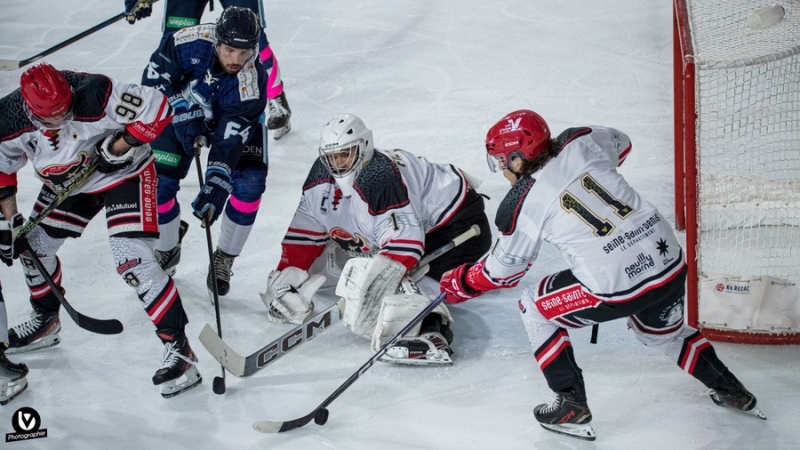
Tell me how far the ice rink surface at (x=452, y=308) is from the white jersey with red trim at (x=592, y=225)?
546 mm

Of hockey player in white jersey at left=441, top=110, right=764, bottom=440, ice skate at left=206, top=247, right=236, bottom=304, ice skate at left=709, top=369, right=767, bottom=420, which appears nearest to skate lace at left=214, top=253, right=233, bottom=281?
ice skate at left=206, top=247, right=236, bottom=304

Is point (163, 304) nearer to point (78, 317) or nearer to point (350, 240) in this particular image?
point (78, 317)

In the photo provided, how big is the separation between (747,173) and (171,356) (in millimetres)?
2652

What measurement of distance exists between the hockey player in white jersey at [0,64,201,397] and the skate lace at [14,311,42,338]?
0.35 metres

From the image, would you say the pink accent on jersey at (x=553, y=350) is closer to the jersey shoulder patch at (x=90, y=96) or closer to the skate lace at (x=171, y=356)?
the skate lace at (x=171, y=356)

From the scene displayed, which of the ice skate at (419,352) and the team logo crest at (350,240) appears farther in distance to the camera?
the team logo crest at (350,240)

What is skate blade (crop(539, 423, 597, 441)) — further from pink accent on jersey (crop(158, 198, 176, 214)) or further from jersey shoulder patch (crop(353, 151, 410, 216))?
pink accent on jersey (crop(158, 198, 176, 214))

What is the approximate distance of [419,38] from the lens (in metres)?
6.59

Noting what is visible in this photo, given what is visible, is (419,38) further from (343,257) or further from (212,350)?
(212,350)

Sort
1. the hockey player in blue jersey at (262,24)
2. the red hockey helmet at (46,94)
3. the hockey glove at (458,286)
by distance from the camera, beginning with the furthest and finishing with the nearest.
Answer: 1. the hockey player in blue jersey at (262,24)
2. the hockey glove at (458,286)
3. the red hockey helmet at (46,94)

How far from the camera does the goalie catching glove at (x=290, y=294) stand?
3695 millimetres

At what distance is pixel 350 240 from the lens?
3688 millimetres

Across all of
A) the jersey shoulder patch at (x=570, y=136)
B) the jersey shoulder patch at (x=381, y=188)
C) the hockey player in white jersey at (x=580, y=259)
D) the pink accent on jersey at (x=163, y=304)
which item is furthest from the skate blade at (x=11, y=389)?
the jersey shoulder patch at (x=570, y=136)

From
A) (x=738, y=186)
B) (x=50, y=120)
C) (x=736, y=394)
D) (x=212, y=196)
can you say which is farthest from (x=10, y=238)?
(x=738, y=186)
